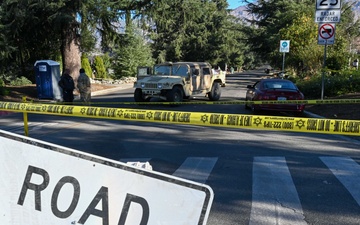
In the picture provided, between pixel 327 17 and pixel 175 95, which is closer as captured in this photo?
pixel 327 17

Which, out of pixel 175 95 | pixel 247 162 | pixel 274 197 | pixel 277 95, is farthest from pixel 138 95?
pixel 274 197

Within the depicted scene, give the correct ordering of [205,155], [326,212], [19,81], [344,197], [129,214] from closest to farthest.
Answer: [129,214] → [326,212] → [344,197] → [205,155] → [19,81]

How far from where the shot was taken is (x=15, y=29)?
19922 millimetres

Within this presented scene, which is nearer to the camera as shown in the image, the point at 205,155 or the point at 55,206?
the point at 55,206

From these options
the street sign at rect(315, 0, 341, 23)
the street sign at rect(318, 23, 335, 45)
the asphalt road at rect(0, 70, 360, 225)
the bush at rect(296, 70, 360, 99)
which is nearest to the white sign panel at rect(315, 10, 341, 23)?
the street sign at rect(315, 0, 341, 23)

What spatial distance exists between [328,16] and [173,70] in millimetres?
6936

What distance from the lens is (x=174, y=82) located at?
15078 mm

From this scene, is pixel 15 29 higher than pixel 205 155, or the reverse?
pixel 15 29

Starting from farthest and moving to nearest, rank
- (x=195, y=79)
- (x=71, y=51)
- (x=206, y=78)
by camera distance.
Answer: (x=71, y=51) → (x=206, y=78) → (x=195, y=79)

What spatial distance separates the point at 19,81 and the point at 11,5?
8.70 m

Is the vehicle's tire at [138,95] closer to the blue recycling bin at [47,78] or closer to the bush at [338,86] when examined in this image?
the blue recycling bin at [47,78]

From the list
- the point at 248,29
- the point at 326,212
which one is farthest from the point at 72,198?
the point at 248,29

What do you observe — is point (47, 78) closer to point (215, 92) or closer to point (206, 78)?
point (206, 78)

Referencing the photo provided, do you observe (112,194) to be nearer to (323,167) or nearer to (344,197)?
(344,197)
